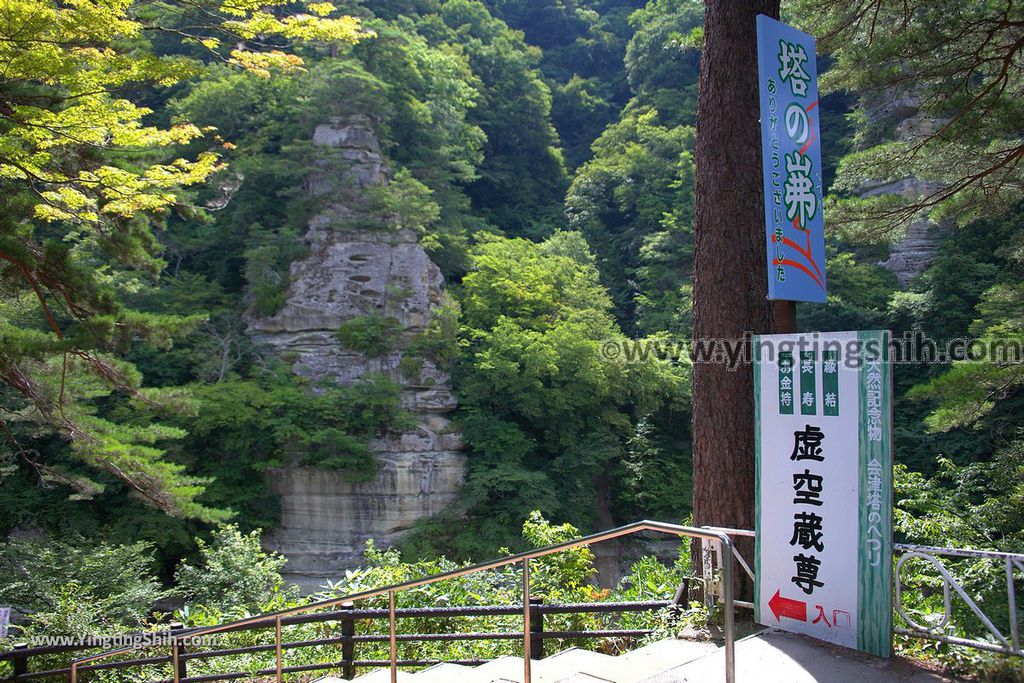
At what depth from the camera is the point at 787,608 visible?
3.93 m

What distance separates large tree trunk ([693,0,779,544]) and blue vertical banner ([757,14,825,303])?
0.41 meters

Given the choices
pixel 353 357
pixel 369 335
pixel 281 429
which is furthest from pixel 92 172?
pixel 353 357

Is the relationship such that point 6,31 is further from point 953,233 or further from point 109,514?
point 953,233

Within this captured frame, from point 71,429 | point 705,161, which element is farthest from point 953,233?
point 71,429

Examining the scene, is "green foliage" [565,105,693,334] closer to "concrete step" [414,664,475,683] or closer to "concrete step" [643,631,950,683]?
"concrete step" [414,664,475,683]

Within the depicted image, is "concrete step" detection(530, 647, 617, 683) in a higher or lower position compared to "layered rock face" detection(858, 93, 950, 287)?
lower

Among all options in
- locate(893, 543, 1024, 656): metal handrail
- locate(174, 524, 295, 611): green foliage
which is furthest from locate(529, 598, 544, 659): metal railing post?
locate(174, 524, 295, 611): green foliage

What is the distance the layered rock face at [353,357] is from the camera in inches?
745

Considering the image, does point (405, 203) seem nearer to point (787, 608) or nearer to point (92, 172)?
point (92, 172)

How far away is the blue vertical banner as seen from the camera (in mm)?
4391

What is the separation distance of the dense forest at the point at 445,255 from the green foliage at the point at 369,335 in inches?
Answer: 4.5

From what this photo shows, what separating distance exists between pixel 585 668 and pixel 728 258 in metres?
2.67

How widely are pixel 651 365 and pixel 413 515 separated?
7.86 meters

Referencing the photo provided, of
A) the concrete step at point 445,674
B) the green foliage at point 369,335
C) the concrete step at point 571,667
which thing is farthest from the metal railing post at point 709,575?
the green foliage at point 369,335
